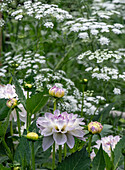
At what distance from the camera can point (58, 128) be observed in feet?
1.41

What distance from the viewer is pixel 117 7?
159 centimetres

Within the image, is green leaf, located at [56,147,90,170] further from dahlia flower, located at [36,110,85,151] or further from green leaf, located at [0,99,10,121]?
green leaf, located at [0,99,10,121]

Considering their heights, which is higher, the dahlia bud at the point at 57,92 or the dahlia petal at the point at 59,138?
the dahlia bud at the point at 57,92

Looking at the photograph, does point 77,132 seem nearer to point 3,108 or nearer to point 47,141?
point 47,141

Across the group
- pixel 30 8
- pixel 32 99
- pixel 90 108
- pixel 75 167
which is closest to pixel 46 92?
pixel 32 99

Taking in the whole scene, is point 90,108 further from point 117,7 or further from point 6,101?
point 117,7

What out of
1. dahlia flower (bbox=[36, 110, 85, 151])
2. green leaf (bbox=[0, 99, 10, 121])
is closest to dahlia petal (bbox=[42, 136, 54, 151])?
dahlia flower (bbox=[36, 110, 85, 151])

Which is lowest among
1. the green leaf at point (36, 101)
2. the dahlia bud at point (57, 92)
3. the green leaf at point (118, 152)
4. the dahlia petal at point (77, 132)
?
the green leaf at point (118, 152)

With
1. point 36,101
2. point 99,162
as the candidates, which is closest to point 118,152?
point 99,162

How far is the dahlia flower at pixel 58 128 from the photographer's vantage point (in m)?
0.42

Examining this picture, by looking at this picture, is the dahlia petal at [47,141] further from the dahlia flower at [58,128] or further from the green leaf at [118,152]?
the green leaf at [118,152]

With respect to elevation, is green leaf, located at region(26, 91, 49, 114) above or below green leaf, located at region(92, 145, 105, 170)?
above

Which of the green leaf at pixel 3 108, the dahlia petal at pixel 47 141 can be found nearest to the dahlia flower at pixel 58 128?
the dahlia petal at pixel 47 141

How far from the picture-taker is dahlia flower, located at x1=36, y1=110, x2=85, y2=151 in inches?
16.6
